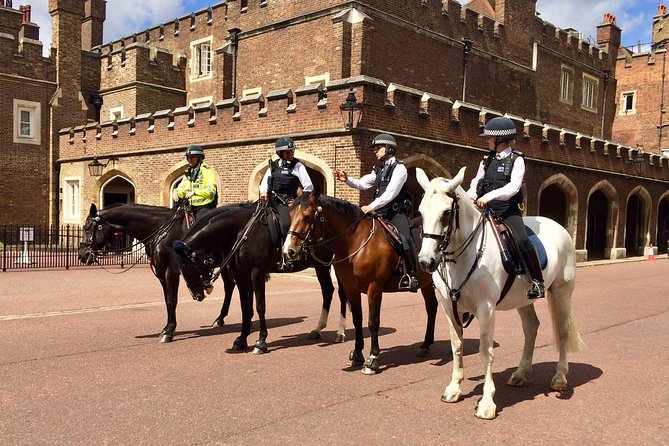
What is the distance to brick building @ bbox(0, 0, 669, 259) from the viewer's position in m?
15.8

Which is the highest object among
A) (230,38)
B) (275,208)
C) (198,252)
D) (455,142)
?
(230,38)

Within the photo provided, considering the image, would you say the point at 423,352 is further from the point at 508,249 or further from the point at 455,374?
the point at 508,249

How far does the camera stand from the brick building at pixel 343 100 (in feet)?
52.0

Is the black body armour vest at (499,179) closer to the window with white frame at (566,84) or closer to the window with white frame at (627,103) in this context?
the window with white frame at (566,84)

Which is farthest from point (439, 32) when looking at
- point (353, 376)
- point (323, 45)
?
point (353, 376)

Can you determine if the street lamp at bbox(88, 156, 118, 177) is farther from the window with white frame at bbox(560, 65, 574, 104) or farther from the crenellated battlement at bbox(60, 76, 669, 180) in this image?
the window with white frame at bbox(560, 65, 574, 104)

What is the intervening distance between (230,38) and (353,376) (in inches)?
811

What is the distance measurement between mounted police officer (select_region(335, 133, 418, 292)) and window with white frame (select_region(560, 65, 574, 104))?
84.7 feet

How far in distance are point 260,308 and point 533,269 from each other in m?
3.37

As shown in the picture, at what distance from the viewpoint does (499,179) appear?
5.43 meters

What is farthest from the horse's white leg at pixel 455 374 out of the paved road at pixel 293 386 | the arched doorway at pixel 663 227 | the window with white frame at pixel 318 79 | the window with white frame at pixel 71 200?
the arched doorway at pixel 663 227

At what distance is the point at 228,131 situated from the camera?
17641 millimetres

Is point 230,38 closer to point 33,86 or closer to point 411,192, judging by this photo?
point 33,86

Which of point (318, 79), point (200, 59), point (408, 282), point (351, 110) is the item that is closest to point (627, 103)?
point (318, 79)
